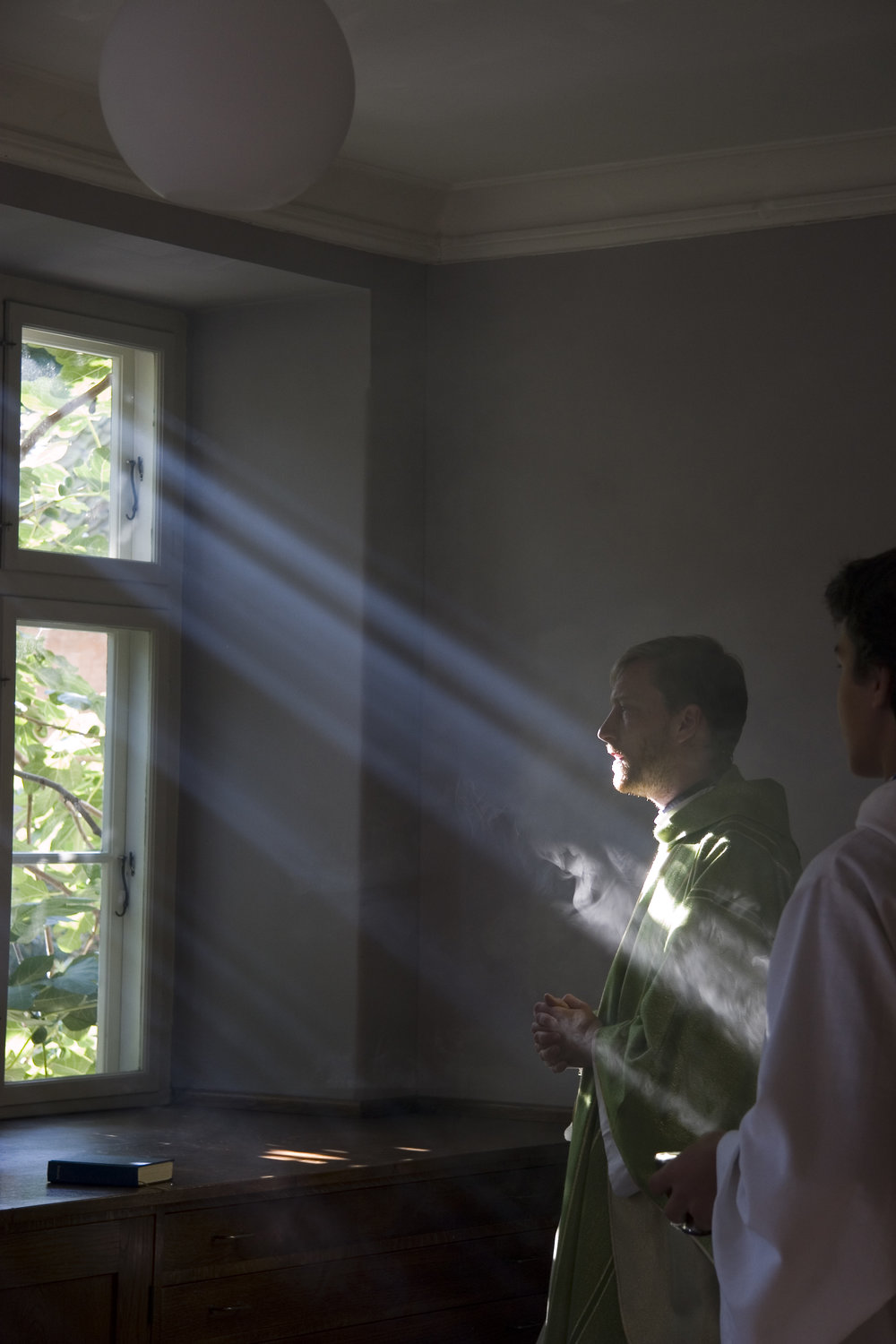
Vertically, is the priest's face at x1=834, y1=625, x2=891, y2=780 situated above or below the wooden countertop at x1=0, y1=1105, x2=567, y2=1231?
above

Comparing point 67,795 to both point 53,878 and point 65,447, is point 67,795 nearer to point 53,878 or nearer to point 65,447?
point 53,878

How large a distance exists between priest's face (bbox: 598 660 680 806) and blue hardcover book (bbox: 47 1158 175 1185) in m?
1.07

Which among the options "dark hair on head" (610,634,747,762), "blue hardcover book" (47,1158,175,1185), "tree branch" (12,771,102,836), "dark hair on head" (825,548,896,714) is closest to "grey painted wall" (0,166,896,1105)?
"tree branch" (12,771,102,836)

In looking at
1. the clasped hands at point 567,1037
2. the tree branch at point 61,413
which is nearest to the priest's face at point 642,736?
the clasped hands at point 567,1037

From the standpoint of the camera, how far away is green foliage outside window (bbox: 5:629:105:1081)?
332 centimetres

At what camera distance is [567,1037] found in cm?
236

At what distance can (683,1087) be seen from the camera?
7.22ft

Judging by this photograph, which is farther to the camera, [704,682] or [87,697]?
[87,697]

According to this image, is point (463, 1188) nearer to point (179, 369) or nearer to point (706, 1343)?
point (706, 1343)

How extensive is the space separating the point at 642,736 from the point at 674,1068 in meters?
0.57

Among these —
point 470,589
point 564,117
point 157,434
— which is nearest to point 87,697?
point 157,434

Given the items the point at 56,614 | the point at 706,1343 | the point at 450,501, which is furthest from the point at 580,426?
the point at 706,1343

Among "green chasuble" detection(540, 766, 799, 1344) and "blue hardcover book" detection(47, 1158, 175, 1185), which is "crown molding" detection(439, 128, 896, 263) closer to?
"green chasuble" detection(540, 766, 799, 1344)

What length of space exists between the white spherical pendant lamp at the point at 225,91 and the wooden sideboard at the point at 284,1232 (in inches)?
65.8
